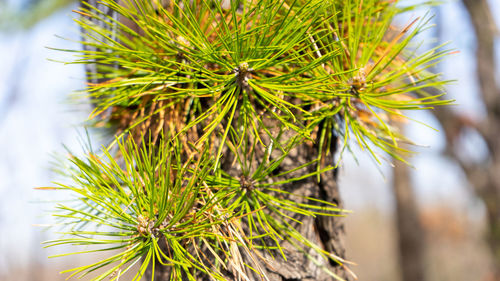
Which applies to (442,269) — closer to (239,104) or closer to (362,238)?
(362,238)

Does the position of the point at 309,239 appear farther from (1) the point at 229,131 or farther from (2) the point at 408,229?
(2) the point at 408,229

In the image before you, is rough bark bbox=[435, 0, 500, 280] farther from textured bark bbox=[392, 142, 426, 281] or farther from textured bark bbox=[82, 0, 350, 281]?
textured bark bbox=[82, 0, 350, 281]

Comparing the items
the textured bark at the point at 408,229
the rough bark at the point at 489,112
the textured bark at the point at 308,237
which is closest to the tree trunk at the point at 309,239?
the textured bark at the point at 308,237

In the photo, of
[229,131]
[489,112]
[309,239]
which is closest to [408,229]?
[489,112]

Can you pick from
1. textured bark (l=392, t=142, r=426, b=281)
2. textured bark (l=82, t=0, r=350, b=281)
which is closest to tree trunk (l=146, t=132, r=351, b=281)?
textured bark (l=82, t=0, r=350, b=281)

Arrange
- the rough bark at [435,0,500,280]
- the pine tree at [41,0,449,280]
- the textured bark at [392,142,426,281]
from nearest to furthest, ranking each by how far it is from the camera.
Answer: the pine tree at [41,0,449,280]
the rough bark at [435,0,500,280]
the textured bark at [392,142,426,281]

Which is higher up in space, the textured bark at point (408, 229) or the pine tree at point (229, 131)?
the pine tree at point (229, 131)

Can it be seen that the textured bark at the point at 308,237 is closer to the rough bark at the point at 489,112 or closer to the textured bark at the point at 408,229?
the rough bark at the point at 489,112
